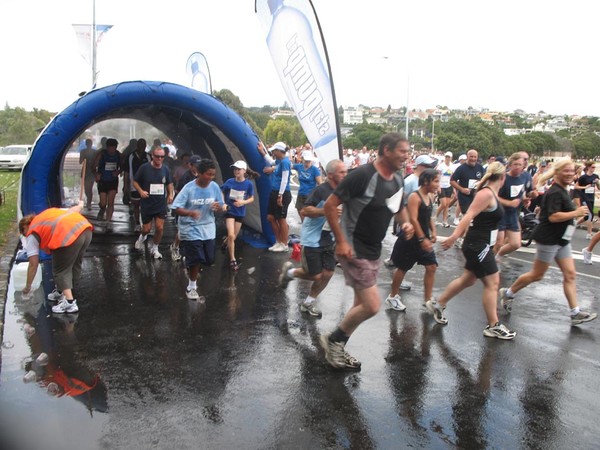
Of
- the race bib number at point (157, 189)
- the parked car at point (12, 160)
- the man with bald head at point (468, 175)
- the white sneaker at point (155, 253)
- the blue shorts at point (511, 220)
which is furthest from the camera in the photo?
the parked car at point (12, 160)

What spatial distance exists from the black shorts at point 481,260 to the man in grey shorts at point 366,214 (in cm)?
132

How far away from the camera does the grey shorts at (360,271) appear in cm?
445

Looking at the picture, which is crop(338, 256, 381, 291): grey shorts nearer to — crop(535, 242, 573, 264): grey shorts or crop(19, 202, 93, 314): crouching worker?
crop(535, 242, 573, 264): grey shorts

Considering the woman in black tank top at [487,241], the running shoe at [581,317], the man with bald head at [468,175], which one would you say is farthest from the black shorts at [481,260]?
the man with bald head at [468,175]

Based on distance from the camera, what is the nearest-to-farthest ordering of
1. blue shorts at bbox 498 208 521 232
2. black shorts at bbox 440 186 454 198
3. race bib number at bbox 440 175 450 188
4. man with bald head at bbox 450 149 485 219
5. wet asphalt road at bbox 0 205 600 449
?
1. wet asphalt road at bbox 0 205 600 449
2. blue shorts at bbox 498 208 521 232
3. man with bald head at bbox 450 149 485 219
4. black shorts at bbox 440 186 454 198
5. race bib number at bbox 440 175 450 188

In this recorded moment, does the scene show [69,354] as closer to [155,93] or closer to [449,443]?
[449,443]

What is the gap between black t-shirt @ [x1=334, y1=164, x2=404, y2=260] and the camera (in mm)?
4324

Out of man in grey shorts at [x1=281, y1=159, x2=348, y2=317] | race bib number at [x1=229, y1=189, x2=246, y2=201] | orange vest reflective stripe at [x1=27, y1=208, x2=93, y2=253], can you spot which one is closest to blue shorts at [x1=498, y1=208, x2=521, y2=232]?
man in grey shorts at [x1=281, y1=159, x2=348, y2=317]

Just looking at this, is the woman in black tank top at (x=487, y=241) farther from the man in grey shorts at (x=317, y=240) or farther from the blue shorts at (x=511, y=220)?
the blue shorts at (x=511, y=220)

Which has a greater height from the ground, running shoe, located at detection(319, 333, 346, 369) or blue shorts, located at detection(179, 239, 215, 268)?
blue shorts, located at detection(179, 239, 215, 268)

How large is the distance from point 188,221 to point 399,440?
385cm

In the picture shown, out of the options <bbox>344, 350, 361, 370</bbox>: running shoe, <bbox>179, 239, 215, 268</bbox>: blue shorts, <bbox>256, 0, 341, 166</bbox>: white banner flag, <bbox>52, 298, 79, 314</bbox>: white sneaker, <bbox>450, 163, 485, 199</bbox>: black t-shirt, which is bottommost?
<bbox>344, 350, 361, 370</bbox>: running shoe

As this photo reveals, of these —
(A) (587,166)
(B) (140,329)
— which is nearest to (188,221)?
(B) (140,329)

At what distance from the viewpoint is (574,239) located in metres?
11.9
